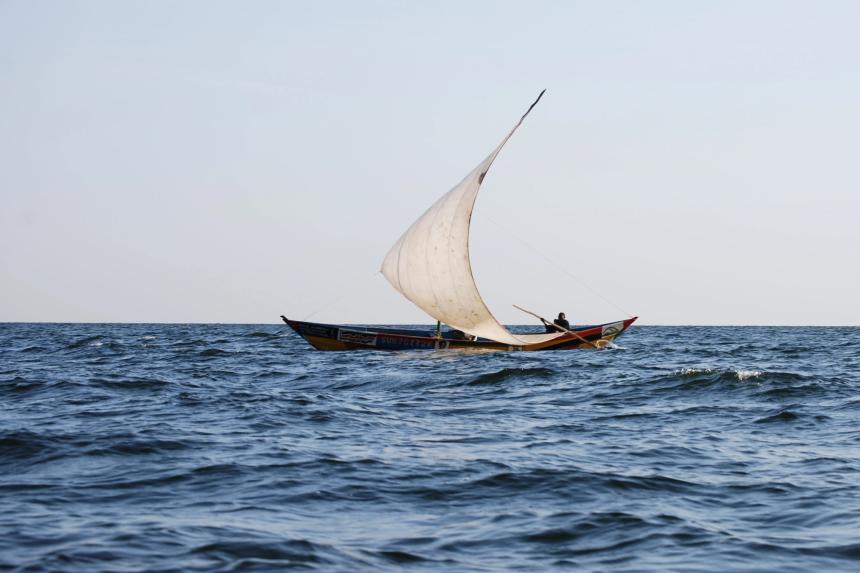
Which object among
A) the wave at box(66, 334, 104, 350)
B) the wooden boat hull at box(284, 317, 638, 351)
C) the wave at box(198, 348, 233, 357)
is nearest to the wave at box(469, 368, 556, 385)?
the wooden boat hull at box(284, 317, 638, 351)

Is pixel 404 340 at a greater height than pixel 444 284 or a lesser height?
lesser

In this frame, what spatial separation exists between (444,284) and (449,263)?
2.90 feet

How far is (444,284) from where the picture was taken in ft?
116

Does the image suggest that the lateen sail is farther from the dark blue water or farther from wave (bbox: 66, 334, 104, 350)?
wave (bbox: 66, 334, 104, 350)

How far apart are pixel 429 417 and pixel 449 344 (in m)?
21.7

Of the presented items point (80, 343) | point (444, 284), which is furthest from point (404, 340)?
point (80, 343)

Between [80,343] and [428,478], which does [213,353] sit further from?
[428,478]

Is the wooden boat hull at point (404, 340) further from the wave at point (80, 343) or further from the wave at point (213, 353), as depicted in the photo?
the wave at point (80, 343)

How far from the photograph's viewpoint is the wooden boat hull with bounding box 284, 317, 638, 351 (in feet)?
128

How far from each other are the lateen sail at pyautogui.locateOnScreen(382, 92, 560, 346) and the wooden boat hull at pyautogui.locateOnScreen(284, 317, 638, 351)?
1.83 meters

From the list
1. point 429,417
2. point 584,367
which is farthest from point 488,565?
point 584,367

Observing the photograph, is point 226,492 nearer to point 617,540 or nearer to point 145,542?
point 145,542

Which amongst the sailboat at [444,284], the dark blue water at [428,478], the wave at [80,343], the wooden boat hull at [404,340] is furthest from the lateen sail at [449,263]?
the wave at [80,343]

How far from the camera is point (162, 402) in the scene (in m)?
19.0
